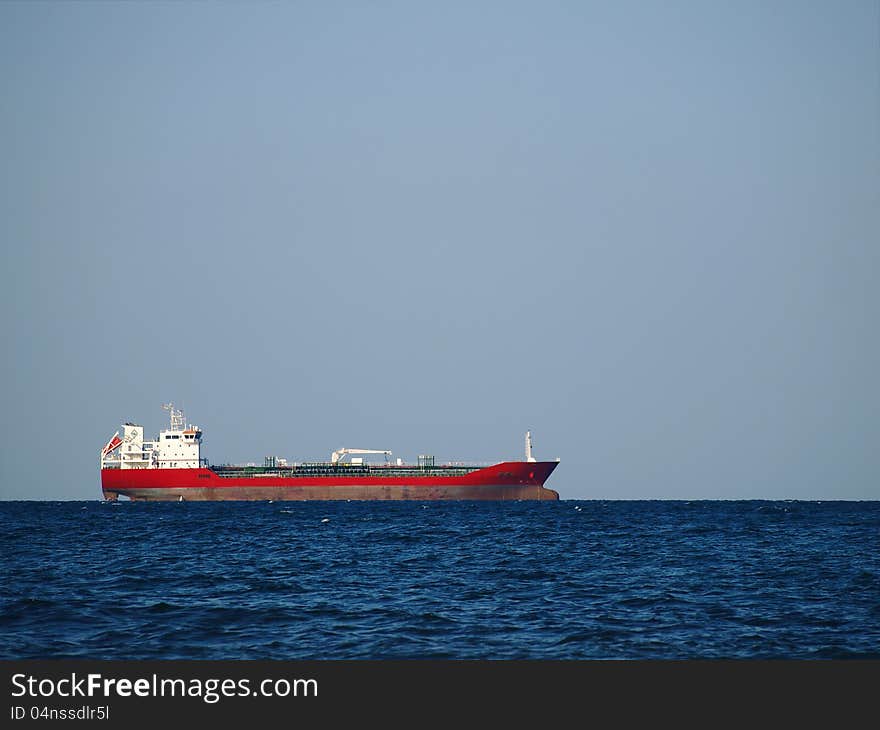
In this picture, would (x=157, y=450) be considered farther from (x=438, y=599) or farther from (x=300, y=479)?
(x=438, y=599)

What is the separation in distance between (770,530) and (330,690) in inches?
2335

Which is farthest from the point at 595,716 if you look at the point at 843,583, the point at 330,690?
the point at 843,583

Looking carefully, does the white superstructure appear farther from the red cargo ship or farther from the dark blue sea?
the dark blue sea

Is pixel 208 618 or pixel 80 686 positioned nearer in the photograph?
pixel 80 686

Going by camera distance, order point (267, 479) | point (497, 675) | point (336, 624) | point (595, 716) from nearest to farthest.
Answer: point (595, 716)
point (497, 675)
point (336, 624)
point (267, 479)

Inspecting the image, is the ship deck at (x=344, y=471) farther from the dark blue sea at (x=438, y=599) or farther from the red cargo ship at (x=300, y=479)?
the dark blue sea at (x=438, y=599)

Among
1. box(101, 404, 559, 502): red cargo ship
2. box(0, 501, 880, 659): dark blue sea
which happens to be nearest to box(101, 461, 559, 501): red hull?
box(101, 404, 559, 502): red cargo ship

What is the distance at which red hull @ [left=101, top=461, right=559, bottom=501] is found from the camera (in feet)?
431

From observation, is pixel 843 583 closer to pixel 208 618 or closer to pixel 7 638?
pixel 208 618

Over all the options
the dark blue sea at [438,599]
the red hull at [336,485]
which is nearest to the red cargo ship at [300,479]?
the red hull at [336,485]

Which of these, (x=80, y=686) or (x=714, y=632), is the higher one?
(x=80, y=686)

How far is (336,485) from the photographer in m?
133

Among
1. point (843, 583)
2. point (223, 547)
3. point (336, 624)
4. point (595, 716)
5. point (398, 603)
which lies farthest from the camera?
point (223, 547)

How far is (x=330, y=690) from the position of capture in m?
14.4
